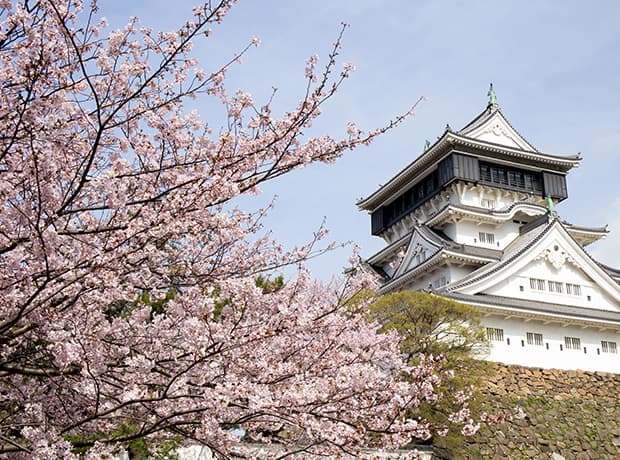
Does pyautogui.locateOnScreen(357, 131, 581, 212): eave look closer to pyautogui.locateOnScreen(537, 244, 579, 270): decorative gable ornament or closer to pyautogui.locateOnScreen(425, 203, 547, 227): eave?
pyautogui.locateOnScreen(425, 203, 547, 227): eave

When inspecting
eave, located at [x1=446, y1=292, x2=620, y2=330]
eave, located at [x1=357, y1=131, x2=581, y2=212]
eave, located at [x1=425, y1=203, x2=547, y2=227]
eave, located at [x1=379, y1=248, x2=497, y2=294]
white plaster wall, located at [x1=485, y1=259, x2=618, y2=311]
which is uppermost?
eave, located at [x1=357, y1=131, x2=581, y2=212]

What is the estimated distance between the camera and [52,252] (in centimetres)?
393

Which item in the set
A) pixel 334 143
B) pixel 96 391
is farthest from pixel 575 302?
pixel 96 391

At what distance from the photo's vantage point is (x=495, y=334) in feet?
66.9

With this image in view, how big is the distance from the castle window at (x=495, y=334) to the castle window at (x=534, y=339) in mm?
1080

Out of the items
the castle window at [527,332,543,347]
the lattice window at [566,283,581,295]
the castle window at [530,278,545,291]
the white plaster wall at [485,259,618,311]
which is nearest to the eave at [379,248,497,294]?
the white plaster wall at [485,259,618,311]

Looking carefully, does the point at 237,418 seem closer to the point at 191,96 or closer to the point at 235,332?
the point at 235,332

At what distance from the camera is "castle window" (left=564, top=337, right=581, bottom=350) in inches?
848

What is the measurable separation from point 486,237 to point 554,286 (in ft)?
11.0

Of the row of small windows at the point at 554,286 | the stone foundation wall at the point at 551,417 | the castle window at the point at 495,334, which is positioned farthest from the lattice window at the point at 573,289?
the castle window at the point at 495,334

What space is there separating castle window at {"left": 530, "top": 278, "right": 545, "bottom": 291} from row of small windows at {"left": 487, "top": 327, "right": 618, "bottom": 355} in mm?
1853

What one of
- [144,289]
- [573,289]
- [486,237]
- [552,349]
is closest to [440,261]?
[486,237]

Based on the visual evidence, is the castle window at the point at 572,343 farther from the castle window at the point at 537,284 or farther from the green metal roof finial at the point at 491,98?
the green metal roof finial at the point at 491,98

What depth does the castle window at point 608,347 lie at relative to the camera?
72.7ft
